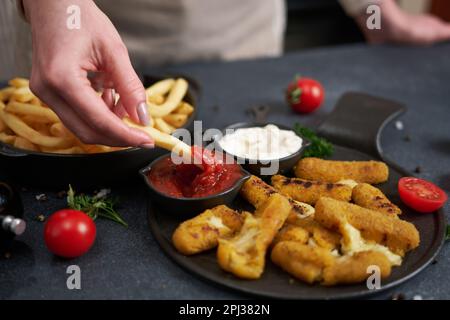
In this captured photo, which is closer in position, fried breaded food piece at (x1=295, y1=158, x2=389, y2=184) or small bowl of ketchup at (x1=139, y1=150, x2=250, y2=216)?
small bowl of ketchup at (x1=139, y1=150, x2=250, y2=216)

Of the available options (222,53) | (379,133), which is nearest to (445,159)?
(379,133)

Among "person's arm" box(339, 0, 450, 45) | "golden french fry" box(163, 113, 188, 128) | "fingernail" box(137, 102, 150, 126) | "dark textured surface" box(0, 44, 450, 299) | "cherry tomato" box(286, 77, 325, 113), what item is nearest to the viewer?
"dark textured surface" box(0, 44, 450, 299)

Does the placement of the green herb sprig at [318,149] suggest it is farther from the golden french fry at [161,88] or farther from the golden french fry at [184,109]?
the golden french fry at [161,88]

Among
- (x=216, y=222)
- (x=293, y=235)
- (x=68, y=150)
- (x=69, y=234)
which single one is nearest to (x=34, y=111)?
(x=68, y=150)

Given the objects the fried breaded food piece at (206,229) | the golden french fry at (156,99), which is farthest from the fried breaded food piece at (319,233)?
the golden french fry at (156,99)

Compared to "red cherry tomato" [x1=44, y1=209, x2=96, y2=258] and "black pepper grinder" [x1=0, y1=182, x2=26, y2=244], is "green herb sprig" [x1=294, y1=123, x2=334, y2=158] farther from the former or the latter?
"black pepper grinder" [x1=0, y1=182, x2=26, y2=244]

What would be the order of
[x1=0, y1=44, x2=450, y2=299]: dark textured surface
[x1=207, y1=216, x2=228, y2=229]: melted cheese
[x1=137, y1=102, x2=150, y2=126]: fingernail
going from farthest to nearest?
[x1=137, y1=102, x2=150, y2=126]: fingernail < [x1=207, y1=216, x2=228, y2=229]: melted cheese < [x1=0, y1=44, x2=450, y2=299]: dark textured surface

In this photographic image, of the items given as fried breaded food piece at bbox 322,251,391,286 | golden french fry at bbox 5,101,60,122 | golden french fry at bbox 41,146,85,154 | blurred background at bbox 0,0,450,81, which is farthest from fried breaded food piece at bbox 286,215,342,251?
blurred background at bbox 0,0,450,81
